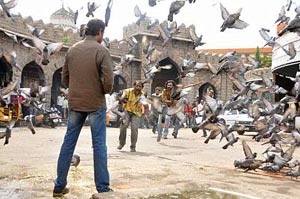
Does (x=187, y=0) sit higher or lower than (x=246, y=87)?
higher

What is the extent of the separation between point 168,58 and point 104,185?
26.6 m

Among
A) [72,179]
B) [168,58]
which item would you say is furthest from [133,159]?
[168,58]

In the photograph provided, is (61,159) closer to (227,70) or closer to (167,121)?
(227,70)

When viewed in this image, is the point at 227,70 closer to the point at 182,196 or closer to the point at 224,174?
the point at 224,174

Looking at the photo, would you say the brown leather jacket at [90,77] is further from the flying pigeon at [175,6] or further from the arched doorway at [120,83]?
the arched doorway at [120,83]

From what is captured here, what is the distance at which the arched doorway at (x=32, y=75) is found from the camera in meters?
23.0

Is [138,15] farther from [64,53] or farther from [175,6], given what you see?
[64,53]

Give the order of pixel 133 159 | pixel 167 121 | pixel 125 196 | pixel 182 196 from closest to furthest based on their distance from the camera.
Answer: pixel 125 196 → pixel 182 196 → pixel 133 159 → pixel 167 121

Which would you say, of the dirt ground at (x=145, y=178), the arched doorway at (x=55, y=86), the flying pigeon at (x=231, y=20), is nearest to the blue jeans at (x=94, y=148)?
the dirt ground at (x=145, y=178)

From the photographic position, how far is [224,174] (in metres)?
6.31

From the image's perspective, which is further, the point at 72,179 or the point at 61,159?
the point at 72,179

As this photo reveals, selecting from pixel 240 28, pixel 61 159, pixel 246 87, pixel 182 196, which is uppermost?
pixel 240 28

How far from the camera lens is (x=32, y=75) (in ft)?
77.3

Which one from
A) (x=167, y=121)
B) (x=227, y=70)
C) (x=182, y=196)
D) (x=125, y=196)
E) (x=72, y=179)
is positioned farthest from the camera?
(x=167, y=121)
